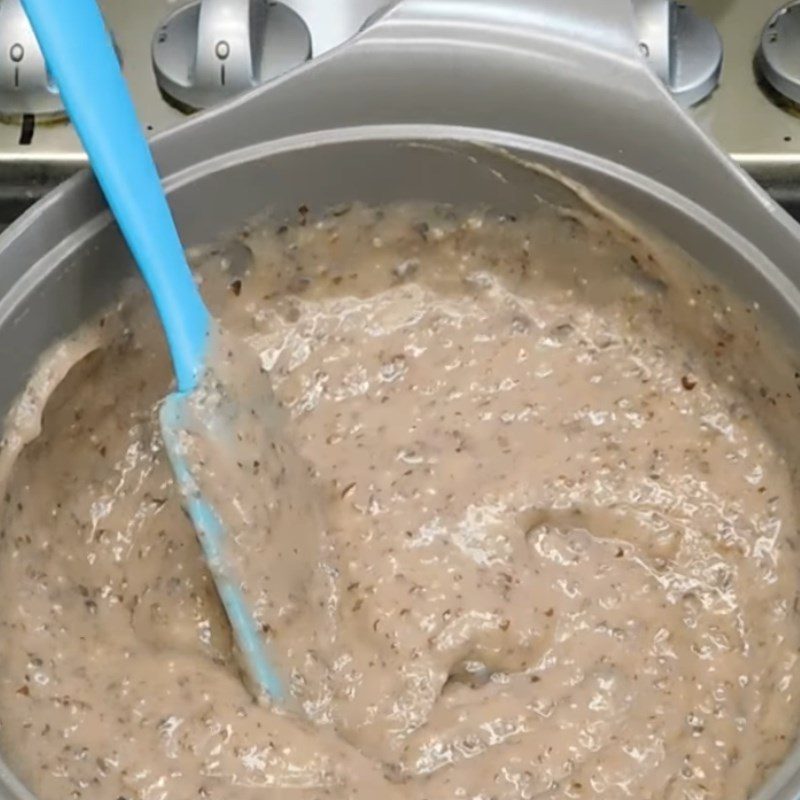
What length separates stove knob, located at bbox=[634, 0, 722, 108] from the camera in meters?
0.91

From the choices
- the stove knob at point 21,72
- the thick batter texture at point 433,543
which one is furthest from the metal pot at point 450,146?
the stove knob at point 21,72

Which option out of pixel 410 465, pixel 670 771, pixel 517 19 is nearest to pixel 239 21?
pixel 517 19

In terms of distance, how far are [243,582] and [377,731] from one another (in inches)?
A: 4.7

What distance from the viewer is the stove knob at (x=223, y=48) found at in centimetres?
92

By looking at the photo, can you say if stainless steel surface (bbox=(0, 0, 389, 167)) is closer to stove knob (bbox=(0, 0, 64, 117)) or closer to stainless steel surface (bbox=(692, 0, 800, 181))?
stove knob (bbox=(0, 0, 64, 117))

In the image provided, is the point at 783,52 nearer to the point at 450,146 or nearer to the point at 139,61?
the point at 450,146

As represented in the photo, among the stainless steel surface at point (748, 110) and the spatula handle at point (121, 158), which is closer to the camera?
the spatula handle at point (121, 158)

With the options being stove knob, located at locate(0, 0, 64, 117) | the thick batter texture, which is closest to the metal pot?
the thick batter texture

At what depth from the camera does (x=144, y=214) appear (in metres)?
0.77

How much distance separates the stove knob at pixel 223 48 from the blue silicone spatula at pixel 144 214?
143mm

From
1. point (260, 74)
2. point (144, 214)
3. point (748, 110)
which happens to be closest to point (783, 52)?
point (748, 110)

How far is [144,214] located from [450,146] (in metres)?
0.21

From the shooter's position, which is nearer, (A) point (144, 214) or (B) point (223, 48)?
(A) point (144, 214)

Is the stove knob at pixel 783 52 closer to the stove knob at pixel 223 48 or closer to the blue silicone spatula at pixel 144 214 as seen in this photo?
the stove knob at pixel 223 48
